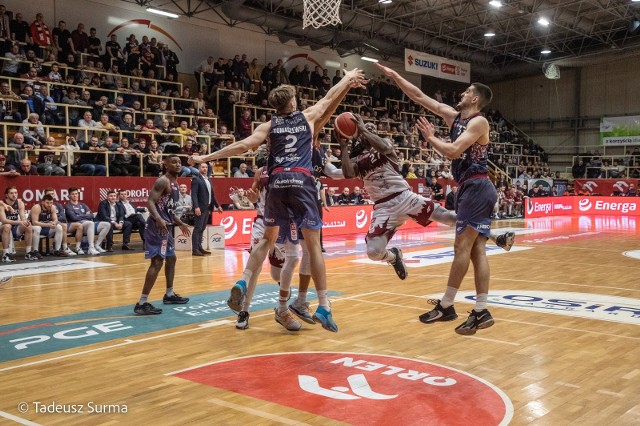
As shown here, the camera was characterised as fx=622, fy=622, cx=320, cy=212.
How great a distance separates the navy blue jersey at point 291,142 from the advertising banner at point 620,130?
34.5 meters

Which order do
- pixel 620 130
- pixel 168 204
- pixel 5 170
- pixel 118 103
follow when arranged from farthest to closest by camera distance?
pixel 620 130 → pixel 118 103 → pixel 5 170 → pixel 168 204

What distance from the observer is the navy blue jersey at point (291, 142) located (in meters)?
6.03

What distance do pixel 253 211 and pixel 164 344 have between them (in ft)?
37.2

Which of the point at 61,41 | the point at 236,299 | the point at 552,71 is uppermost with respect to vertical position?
the point at 552,71

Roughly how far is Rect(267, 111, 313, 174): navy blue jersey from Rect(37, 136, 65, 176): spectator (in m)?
10.8

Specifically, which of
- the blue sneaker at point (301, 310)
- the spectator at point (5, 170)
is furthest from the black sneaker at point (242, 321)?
the spectator at point (5, 170)

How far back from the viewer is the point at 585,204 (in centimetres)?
3156

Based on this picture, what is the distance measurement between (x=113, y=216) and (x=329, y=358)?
10547 mm

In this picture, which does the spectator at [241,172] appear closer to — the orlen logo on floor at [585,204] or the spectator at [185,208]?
the spectator at [185,208]

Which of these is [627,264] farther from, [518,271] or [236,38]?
[236,38]

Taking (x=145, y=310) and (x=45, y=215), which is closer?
(x=145, y=310)

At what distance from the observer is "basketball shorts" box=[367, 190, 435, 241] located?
6957 millimetres

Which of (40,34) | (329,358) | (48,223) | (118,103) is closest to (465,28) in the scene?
(118,103)

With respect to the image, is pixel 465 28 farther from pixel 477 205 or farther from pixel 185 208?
pixel 477 205
